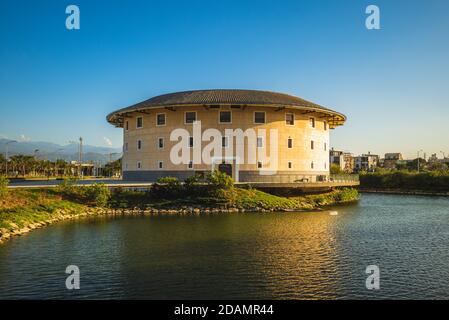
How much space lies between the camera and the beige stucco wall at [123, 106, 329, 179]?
1578 inches

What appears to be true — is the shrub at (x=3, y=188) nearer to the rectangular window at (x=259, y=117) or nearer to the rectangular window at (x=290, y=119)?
the rectangular window at (x=259, y=117)

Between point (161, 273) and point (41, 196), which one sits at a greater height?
point (41, 196)

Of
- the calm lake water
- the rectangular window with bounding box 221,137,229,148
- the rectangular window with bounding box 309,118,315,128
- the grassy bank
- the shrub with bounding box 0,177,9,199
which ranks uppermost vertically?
the rectangular window with bounding box 309,118,315,128

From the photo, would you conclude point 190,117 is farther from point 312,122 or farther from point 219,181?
point 312,122

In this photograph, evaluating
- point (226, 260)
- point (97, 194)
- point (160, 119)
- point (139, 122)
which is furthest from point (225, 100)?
point (226, 260)

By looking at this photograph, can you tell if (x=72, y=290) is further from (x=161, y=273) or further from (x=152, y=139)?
A: (x=152, y=139)

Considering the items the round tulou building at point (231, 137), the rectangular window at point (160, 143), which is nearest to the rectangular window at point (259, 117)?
the round tulou building at point (231, 137)

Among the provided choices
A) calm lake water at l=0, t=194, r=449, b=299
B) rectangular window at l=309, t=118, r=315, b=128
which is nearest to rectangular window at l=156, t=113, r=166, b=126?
rectangular window at l=309, t=118, r=315, b=128

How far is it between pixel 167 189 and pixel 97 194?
5.86 m

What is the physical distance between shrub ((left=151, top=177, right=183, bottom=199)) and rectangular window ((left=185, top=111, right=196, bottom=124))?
9.80 meters

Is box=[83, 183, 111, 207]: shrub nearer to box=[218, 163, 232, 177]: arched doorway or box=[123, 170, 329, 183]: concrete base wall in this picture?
box=[123, 170, 329, 183]: concrete base wall
